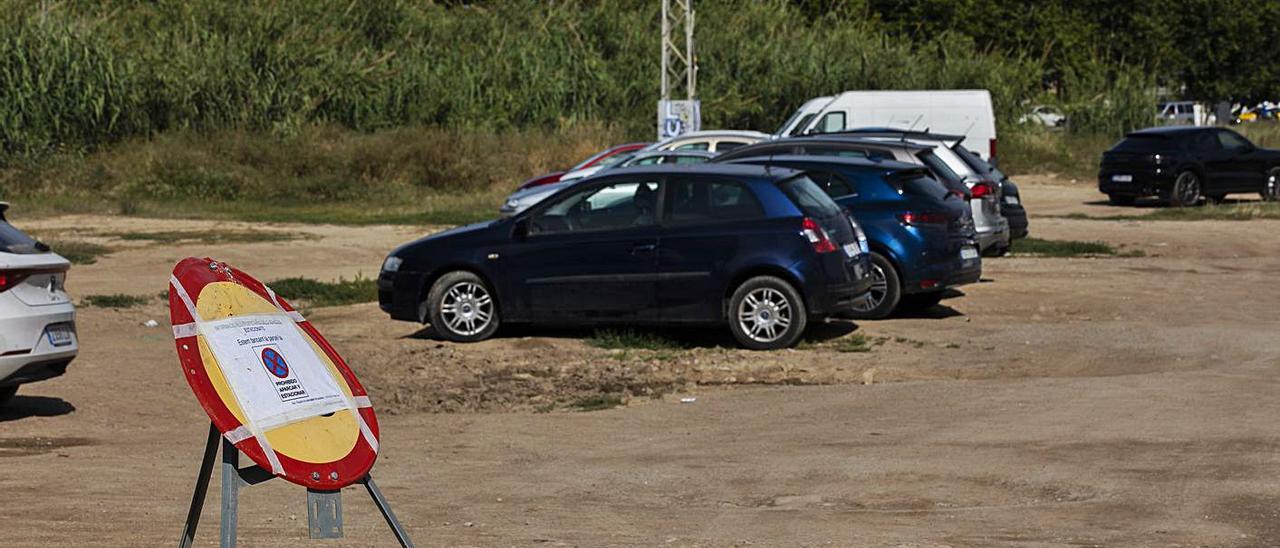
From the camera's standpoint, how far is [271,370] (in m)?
5.24

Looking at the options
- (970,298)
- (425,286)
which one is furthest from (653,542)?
(970,298)

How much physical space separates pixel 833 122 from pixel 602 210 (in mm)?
21600

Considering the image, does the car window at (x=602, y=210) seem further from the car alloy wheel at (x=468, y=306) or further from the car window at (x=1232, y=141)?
the car window at (x=1232, y=141)

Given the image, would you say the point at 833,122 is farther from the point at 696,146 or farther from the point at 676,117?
the point at 696,146

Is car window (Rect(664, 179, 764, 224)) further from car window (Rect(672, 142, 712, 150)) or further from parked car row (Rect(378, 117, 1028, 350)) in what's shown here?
car window (Rect(672, 142, 712, 150))

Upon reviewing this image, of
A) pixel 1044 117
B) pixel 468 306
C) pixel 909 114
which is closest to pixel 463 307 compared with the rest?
pixel 468 306

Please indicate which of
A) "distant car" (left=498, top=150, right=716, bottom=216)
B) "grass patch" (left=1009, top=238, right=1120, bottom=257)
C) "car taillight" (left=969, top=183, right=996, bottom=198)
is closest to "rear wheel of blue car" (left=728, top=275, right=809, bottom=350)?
"car taillight" (left=969, top=183, right=996, bottom=198)

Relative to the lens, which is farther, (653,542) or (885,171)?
(885,171)

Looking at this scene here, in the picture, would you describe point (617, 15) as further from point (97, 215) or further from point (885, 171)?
point (885, 171)

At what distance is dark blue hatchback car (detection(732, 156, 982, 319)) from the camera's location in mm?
16641

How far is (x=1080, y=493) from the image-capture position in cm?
858

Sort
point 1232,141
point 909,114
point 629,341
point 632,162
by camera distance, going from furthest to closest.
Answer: point 909,114 < point 1232,141 < point 632,162 < point 629,341

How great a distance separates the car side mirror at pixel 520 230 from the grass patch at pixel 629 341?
3.41 feet

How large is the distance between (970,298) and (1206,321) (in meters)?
2.74
